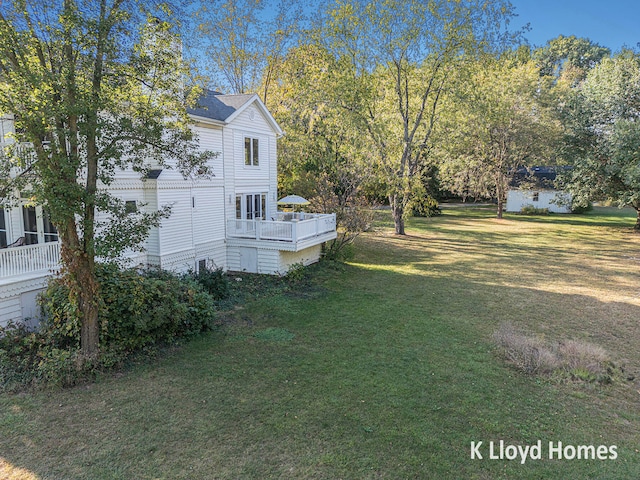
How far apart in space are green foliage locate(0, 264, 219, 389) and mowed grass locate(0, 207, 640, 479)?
490mm

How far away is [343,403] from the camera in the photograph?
670cm

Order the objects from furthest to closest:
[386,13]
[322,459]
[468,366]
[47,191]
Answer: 1. [386,13]
2. [468,366]
3. [47,191]
4. [322,459]

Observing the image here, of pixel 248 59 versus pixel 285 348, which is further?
pixel 248 59

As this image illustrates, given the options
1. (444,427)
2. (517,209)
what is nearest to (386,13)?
(444,427)

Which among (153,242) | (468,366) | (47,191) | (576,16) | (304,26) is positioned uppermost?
(304,26)

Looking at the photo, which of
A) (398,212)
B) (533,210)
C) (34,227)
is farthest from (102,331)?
(533,210)

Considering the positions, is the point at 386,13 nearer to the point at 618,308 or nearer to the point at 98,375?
the point at 618,308

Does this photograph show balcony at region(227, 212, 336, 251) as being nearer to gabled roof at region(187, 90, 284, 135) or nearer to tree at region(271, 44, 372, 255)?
tree at region(271, 44, 372, 255)

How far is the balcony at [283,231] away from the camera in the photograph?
49.3ft

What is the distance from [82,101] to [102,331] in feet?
14.2

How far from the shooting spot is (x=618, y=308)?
41.2 ft

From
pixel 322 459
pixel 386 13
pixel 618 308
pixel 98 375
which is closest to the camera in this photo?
pixel 322 459

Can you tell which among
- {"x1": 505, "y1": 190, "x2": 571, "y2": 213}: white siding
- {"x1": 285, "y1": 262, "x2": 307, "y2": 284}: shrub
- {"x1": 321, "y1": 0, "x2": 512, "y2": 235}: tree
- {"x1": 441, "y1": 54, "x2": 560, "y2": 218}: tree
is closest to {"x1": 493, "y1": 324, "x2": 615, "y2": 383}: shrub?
{"x1": 285, "y1": 262, "x2": 307, "y2": 284}: shrub

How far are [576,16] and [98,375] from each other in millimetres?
26981
